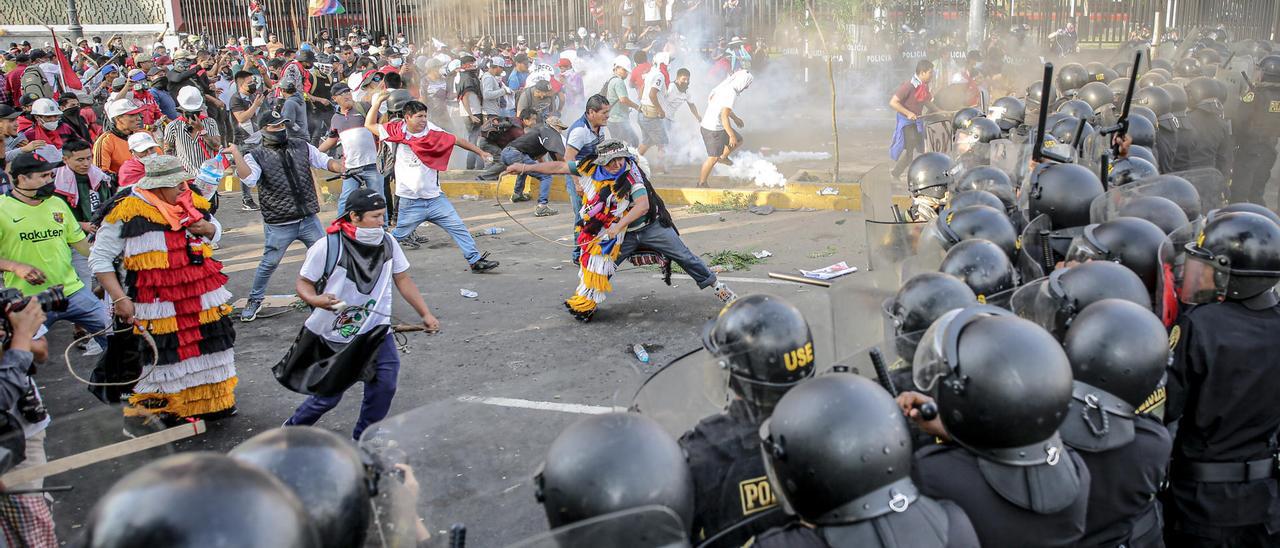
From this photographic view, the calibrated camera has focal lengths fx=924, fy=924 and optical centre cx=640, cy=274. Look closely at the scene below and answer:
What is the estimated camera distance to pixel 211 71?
55.6ft

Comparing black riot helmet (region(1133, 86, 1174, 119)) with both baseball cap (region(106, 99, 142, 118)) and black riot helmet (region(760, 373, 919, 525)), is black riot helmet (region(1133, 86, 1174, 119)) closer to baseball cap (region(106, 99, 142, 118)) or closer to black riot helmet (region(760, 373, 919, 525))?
black riot helmet (region(760, 373, 919, 525))

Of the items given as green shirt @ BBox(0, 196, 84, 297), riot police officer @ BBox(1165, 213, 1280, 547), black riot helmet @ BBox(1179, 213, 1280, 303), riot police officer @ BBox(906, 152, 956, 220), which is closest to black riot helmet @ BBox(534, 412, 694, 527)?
riot police officer @ BBox(1165, 213, 1280, 547)

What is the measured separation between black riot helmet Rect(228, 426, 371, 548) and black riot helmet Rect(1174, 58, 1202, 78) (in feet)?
41.5

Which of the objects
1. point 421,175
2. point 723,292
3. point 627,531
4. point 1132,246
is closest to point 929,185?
point 1132,246

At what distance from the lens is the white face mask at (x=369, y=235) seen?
4992 mm

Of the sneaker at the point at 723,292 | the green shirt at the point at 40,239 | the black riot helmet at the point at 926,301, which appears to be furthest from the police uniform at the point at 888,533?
the green shirt at the point at 40,239

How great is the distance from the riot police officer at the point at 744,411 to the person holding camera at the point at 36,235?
4647 millimetres

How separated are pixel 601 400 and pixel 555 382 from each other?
0.44m

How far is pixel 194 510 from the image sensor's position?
1.43m

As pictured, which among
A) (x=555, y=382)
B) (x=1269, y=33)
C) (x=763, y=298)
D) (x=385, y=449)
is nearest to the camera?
(x=385, y=449)

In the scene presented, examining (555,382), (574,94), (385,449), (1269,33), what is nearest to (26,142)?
(555,382)

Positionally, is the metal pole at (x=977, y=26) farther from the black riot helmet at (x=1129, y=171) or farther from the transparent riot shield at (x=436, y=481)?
the transparent riot shield at (x=436, y=481)

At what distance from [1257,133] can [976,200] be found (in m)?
7.14

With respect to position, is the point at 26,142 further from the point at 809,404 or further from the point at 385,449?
the point at 809,404
